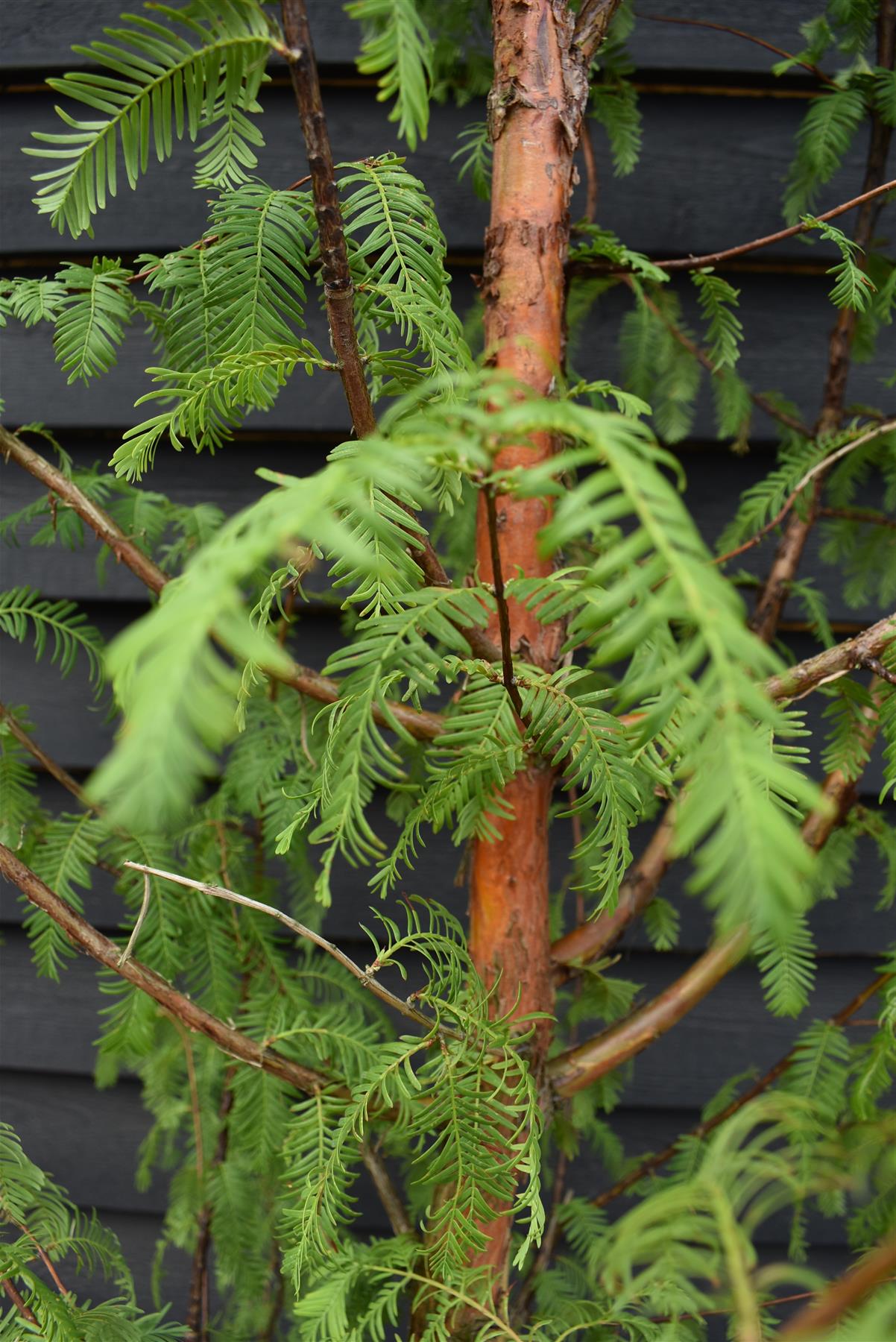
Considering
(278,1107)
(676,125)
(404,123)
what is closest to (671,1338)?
(278,1107)

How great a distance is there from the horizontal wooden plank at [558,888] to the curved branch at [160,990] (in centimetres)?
55

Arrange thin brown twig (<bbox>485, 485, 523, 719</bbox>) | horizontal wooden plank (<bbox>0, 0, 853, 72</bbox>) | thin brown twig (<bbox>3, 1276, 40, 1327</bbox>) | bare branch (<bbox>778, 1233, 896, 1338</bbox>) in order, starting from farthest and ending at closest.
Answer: horizontal wooden plank (<bbox>0, 0, 853, 72</bbox>), thin brown twig (<bbox>3, 1276, 40, 1327</bbox>), thin brown twig (<bbox>485, 485, 523, 719</bbox>), bare branch (<bbox>778, 1233, 896, 1338</bbox>)

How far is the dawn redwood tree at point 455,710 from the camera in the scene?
0.26m

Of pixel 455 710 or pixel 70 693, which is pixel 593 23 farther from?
pixel 70 693

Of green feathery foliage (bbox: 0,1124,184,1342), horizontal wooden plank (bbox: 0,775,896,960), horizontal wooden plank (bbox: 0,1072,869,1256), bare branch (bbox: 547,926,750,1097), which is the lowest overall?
horizontal wooden plank (bbox: 0,1072,869,1256)

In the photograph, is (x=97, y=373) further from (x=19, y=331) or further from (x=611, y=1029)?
(x=19, y=331)

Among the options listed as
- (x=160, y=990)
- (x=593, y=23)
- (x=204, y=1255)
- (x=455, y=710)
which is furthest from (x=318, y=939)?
(x=593, y=23)

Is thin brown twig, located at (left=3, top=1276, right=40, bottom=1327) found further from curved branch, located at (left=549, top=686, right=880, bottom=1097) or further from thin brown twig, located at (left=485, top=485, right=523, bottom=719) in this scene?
thin brown twig, located at (left=485, top=485, right=523, bottom=719)

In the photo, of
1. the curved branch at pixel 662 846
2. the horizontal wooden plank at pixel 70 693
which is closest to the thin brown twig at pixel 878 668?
the curved branch at pixel 662 846

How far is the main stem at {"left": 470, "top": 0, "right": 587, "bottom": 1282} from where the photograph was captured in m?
0.61

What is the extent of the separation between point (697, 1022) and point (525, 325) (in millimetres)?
979

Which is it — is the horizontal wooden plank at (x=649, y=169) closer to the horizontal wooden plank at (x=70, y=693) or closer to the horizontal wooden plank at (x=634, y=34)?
the horizontal wooden plank at (x=634, y=34)

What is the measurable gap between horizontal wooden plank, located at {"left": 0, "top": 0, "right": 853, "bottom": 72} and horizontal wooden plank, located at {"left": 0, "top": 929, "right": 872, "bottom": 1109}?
111cm

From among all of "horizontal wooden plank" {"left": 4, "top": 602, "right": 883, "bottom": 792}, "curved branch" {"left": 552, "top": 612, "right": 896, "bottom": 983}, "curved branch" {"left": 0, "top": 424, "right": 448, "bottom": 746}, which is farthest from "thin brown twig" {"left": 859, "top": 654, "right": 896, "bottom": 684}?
"horizontal wooden plank" {"left": 4, "top": 602, "right": 883, "bottom": 792}
